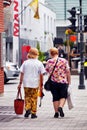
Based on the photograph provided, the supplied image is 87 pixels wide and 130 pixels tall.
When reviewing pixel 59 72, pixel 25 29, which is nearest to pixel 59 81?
pixel 59 72

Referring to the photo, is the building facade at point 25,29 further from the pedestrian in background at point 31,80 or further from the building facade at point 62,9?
the pedestrian in background at point 31,80

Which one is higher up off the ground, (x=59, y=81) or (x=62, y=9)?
(x=62, y=9)

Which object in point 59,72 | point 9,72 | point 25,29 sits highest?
point 59,72

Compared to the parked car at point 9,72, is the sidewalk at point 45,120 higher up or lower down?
higher up

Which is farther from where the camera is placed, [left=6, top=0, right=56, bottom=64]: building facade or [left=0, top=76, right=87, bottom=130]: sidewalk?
[left=6, top=0, right=56, bottom=64]: building facade

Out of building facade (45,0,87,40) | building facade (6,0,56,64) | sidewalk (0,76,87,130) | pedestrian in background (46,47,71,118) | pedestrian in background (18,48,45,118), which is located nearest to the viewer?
sidewalk (0,76,87,130)

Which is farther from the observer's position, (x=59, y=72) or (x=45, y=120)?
(x=59, y=72)

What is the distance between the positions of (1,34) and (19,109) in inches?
282

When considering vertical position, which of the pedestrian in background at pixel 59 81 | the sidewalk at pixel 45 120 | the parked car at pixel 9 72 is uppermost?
the pedestrian in background at pixel 59 81

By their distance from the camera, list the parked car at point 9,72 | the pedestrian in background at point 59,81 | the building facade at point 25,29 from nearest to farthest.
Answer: the pedestrian in background at point 59,81 → the parked car at point 9,72 → the building facade at point 25,29

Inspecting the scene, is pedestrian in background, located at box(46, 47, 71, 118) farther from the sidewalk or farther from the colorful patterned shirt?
the sidewalk

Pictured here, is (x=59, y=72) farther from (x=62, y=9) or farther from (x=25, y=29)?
(x=62, y=9)

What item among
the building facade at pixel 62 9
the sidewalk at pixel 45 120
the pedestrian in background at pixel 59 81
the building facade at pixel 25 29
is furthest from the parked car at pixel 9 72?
the building facade at pixel 62 9

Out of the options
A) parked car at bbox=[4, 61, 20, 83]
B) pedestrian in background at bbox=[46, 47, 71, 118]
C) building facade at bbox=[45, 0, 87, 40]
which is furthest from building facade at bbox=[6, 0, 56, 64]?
pedestrian in background at bbox=[46, 47, 71, 118]
